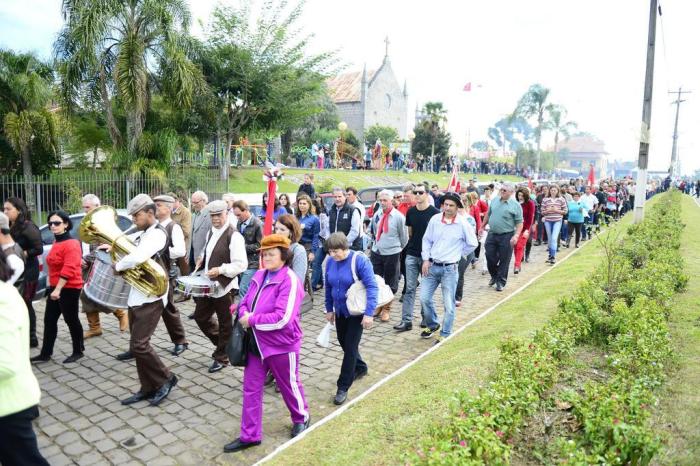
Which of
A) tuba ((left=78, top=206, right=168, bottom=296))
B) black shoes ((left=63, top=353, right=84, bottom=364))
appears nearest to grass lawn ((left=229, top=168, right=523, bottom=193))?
black shoes ((left=63, top=353, right=84, bottom=364))

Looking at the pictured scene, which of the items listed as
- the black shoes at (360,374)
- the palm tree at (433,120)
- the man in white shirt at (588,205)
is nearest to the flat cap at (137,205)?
the black shoes at (360,374)

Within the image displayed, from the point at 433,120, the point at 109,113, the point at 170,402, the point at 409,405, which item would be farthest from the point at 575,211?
the point at 433,120

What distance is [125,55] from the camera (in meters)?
14.5

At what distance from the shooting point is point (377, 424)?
4.20 m

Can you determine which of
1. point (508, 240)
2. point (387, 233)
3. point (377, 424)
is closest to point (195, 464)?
point (377, 424)

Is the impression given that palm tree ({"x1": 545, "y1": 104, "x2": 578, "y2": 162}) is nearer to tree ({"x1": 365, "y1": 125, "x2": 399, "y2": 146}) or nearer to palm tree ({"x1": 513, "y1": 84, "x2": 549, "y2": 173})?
palm tree ({"x1": 513, "y1": 84, "x2": 549, "y2": 173})

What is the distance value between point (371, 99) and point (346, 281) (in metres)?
55.1

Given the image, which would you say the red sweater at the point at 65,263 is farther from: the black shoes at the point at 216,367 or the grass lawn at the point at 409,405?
the grass lawn at the point at 409,405

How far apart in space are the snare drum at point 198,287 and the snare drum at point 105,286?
629 millimetres

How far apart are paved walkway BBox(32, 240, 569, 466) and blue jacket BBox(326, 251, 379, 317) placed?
3.07 feet

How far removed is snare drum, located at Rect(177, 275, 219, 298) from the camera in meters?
5.40

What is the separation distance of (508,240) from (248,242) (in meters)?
5.00

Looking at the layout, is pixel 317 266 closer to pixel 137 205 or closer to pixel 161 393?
pixel 161 393

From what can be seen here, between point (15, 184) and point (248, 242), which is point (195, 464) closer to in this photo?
point (248, 242)
